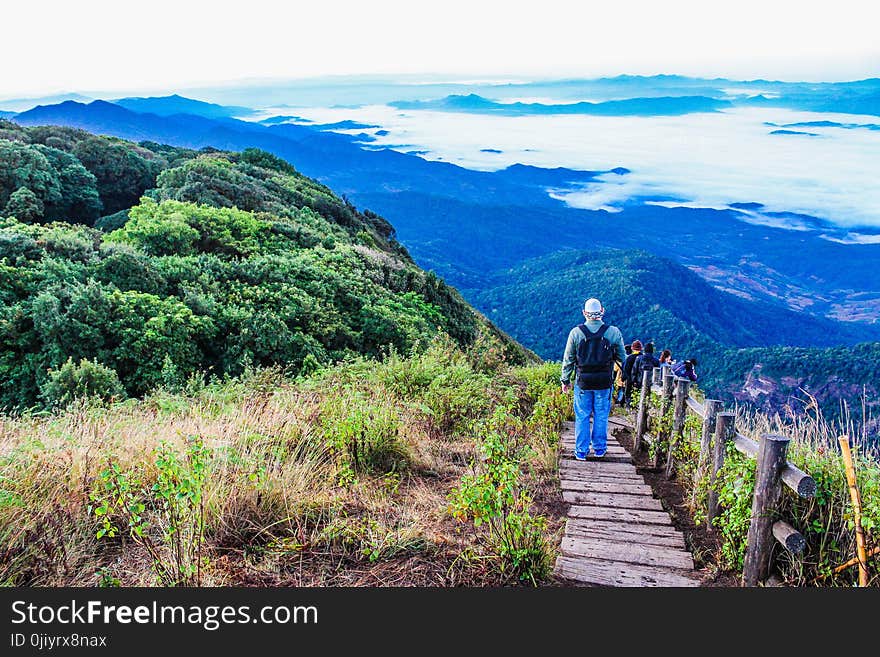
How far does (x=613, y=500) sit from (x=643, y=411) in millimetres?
3104

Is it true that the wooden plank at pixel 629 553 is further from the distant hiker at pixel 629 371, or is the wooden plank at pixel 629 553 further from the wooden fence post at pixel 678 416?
the distant hiker at pixel 629 371

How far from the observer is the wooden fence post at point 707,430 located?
486 cm

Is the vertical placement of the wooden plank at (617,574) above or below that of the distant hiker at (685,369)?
above

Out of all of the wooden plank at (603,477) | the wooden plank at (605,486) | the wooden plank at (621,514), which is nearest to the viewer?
the wooden plank at (621,514)

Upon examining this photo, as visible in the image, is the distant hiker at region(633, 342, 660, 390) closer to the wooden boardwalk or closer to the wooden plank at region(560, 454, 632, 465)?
the wooden plank at region(560, 454, 632, 465)

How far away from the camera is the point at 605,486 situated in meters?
5.53

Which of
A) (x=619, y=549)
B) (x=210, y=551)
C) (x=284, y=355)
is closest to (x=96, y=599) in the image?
(x=210, y=551)

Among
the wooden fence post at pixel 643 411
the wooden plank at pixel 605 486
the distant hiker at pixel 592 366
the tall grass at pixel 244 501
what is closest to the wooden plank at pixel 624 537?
the tall grass at pixel 244 501

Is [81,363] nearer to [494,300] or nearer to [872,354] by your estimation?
[872,354]

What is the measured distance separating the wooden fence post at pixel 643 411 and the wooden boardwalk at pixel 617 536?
179 cm

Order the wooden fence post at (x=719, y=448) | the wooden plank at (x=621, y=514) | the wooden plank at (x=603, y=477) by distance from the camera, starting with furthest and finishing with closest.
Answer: the wooden plank at (x=603, y=477)
the wooden plank at (x=621, y=514)
the wooden fence post at (x=719, y=448)

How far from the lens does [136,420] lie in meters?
5.30

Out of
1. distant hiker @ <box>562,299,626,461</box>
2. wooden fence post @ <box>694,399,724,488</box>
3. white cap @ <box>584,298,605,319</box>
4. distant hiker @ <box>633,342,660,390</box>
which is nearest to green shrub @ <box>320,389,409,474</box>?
distant hiker @ <box>562,299,626,461</box>

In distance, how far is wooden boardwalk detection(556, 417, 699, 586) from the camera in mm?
3617
